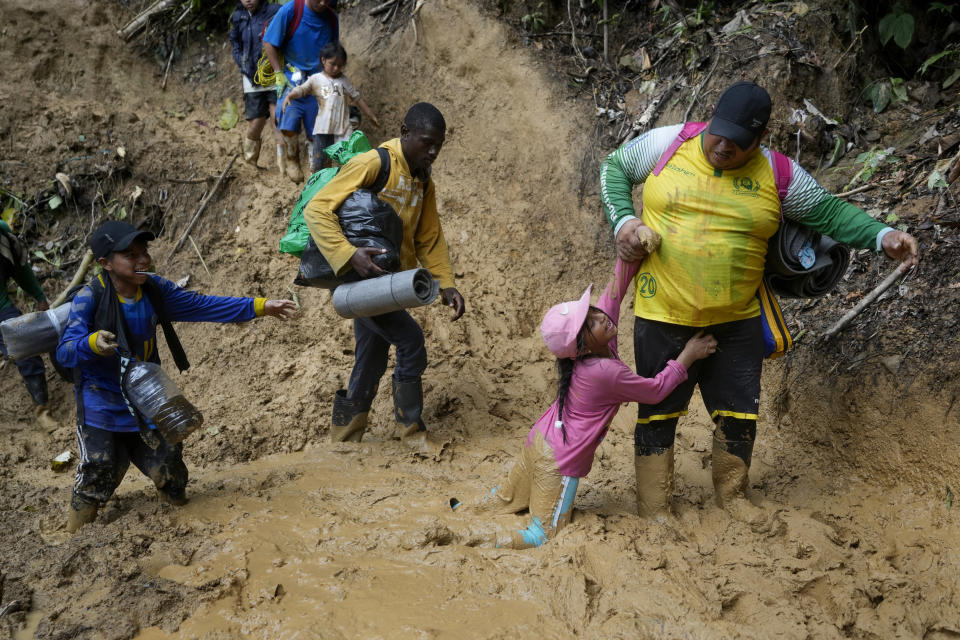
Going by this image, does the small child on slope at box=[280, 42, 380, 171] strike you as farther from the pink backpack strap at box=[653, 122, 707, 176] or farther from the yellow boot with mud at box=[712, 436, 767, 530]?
the yellow boot with mud at box=[712, 436, 767, 530]

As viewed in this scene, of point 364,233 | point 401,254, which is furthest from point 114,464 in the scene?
point 401,254

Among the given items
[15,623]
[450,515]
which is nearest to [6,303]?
[15,623]

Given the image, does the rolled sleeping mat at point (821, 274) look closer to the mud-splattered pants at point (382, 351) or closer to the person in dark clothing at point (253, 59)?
the mud-splattered pants at point (382, 351)

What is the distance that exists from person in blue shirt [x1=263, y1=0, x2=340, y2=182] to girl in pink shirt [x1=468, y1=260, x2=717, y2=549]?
Answer: 4.06 m

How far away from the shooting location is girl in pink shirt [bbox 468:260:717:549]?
11.7ft

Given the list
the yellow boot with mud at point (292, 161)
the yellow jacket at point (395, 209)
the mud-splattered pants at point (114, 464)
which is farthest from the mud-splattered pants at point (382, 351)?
the yellow boot with mud at point (292, 161)

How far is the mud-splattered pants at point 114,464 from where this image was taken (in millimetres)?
4102

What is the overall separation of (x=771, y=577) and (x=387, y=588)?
1.74 m

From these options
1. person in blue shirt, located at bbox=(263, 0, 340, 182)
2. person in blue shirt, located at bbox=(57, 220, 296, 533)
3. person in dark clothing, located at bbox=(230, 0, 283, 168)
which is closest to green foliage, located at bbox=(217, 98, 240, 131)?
person in dark clothing, located at bbox=(230, 0, 283, 168)

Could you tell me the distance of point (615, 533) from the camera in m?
3.79

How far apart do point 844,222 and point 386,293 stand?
7.62 ft

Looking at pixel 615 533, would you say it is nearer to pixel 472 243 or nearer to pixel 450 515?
pixel 450 515

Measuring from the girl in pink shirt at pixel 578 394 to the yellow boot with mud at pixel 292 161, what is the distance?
14.8 ft

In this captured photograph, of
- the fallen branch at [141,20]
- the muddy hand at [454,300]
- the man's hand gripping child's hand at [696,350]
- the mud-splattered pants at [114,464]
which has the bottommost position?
the mud-splattered pants at [114,464]
